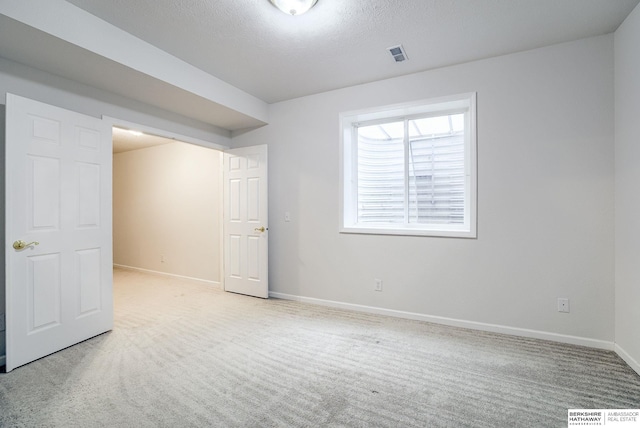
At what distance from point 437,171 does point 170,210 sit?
4663 millimetres

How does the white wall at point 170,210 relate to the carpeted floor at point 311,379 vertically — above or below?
above

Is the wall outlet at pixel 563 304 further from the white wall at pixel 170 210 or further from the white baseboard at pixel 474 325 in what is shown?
the white wall at pixel 170 210

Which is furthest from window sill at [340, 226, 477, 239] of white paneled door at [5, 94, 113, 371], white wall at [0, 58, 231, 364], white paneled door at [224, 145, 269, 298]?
white paneled door at [5, 94, 113, 371]

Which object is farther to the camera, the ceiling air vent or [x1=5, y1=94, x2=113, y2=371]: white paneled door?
the ceiling air vent

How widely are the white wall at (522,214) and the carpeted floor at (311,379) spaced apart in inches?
13.1

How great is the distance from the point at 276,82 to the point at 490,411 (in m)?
3.51

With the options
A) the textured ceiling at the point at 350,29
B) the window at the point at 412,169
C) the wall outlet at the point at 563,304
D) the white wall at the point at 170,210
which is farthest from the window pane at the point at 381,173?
the white wall at the point at 170,210

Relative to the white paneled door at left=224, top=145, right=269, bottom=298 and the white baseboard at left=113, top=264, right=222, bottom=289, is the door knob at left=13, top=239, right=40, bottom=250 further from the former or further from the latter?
the white baseboard at left=113, top=264, right=222, bottom=289

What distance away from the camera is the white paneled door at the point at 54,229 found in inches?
89.5

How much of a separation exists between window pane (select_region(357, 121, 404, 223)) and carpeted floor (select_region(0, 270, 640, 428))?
129 centimetres

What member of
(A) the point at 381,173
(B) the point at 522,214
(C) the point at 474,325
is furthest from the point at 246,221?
(B) the point at 522,214

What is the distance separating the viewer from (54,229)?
254 centimetres

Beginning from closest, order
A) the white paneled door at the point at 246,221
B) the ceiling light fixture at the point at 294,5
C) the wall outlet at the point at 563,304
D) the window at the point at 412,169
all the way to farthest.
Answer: the ceiling light fixture at the point at 294,5 → the wall outlet at the point at 563,304 → the window at the point at 412,169 → the white paneled door at the point at 246,221

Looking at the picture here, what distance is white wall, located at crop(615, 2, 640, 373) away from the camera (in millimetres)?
2174
